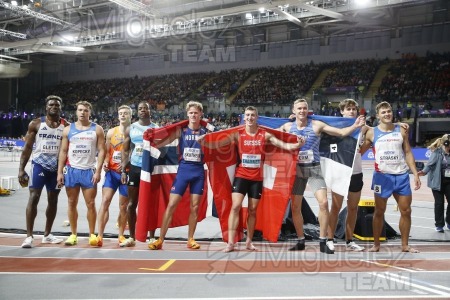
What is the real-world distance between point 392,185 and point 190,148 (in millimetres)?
2626

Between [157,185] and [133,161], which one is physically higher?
[133,161]

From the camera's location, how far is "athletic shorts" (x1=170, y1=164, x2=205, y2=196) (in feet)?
16.6

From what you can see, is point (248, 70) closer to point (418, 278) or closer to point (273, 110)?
point (273, 110)

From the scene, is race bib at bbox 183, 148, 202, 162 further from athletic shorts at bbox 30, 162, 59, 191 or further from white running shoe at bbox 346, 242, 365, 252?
white running shoe at bbox 346, 242, 365, 252

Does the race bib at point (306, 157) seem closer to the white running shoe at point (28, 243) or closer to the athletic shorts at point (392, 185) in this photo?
the athletic shorts at point (392, 185)

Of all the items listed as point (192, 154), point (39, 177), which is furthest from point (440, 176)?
point (39, 177)

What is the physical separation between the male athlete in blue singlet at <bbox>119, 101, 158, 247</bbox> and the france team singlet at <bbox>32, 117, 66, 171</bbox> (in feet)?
2.91

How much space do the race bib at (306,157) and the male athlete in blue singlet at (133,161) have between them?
2.10 m

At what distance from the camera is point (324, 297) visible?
3328 mm

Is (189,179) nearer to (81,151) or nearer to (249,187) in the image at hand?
(249,187)

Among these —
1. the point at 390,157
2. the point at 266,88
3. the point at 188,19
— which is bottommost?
the point at 390,157

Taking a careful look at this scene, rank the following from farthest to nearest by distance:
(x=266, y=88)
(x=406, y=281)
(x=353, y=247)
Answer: (x=266, y=88)
(x=353, y=247)
(x=406, y=281)

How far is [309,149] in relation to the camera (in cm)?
514

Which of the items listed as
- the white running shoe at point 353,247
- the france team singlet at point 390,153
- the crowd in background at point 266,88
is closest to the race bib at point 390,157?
the france team singlet at point 390,153
